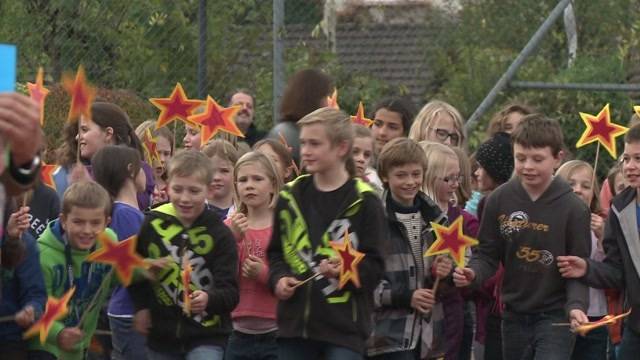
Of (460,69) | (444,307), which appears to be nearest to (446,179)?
(444,307)

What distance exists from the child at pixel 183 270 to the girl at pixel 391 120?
7.64 ft

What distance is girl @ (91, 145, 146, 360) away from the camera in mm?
8219

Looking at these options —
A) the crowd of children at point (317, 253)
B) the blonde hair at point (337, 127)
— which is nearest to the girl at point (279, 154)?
the crowd of children at point (317, 253)

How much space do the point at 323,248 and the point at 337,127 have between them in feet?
1.82

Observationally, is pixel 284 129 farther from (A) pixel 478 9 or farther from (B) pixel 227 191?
(A) pixel 478 9

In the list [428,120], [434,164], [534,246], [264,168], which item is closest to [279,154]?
[264,168]

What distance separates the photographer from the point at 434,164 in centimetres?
876

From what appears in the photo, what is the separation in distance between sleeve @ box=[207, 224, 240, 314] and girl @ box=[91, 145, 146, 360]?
54 centimetres

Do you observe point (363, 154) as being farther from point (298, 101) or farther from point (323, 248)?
point (323, 248)

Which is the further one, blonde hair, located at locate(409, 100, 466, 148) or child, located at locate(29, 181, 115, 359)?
blonde hair, located at locate(409, 100, 466, 148)

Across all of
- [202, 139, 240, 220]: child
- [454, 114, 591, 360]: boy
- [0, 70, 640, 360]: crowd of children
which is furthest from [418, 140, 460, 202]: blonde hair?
[202, 139, 240, 220]: child

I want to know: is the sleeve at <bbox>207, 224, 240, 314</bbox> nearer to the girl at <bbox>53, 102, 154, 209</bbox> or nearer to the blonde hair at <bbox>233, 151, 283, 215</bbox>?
the blonde hair at <bbox>233, 151, 283, 215</bbox>

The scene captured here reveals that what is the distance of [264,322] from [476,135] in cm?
432

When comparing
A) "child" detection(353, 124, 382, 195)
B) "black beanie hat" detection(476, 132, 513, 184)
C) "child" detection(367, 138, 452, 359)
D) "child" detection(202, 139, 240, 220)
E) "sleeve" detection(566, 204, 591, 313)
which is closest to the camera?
"child" detection(367, 138, 452, 359)
